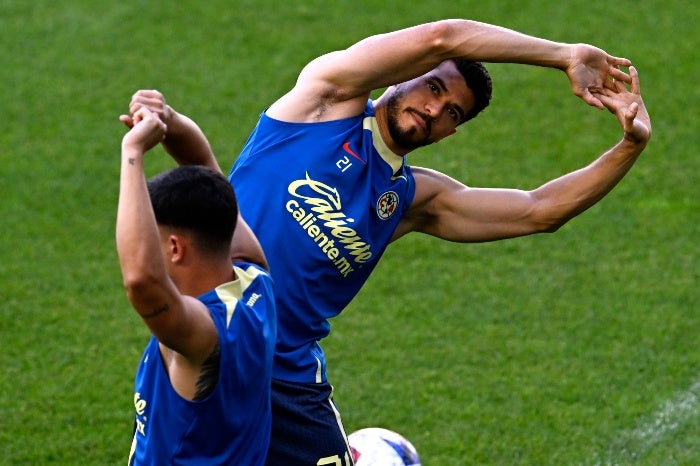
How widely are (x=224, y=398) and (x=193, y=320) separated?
0.30 metres

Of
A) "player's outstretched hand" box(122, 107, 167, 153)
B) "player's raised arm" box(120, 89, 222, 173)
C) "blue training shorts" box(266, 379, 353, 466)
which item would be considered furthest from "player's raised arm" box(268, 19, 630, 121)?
"player's outstretched hand" box(122, 107, 167, 153)

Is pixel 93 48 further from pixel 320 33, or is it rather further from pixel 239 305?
pixel 239 305

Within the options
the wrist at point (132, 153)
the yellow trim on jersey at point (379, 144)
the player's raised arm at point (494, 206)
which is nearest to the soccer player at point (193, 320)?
the wrist at point (132, 153)

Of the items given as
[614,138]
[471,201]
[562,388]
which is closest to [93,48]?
[614,138]

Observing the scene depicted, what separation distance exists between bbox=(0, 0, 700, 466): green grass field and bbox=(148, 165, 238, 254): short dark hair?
3122mm

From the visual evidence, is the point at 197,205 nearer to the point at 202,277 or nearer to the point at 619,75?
the point at 202,277

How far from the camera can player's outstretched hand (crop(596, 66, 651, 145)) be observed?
190 inches

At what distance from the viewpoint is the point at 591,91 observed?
4.81 metres

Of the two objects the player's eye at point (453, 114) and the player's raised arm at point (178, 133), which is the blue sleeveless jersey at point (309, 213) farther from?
the player's raised arm at point (178, 133)

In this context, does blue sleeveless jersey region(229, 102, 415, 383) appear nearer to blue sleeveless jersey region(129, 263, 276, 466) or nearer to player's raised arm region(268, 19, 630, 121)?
player's raised arm region(268, 19, 630, 121)

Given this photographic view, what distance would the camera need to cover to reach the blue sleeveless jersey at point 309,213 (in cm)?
482

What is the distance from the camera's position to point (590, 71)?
4.79 meters

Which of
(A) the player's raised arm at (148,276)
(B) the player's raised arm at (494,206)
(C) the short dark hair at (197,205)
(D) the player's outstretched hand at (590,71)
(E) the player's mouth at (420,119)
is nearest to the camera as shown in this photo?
(A) the player's raised arm at (148,276)

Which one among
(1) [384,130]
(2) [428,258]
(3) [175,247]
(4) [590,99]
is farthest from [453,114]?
(2) [428,258]
